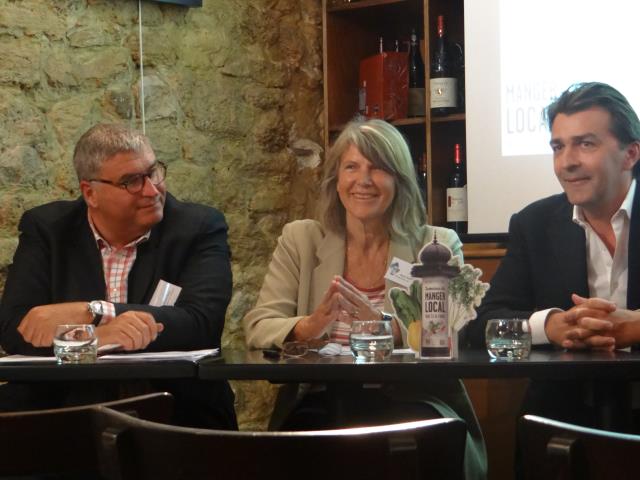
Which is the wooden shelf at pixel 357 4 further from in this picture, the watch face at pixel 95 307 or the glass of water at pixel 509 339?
the glass of water at pixel 509 339

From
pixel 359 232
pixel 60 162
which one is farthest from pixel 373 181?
pixel 60 162

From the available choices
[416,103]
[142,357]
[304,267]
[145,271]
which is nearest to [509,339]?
[142,357]

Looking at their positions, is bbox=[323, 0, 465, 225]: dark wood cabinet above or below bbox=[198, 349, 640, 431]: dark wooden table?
above

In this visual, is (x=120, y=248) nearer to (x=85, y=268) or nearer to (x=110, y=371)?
(x=85, y=268)

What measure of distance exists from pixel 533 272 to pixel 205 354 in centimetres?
104

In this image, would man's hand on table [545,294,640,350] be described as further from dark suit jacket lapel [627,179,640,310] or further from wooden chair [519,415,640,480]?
wooden chair [519,415,640,480]

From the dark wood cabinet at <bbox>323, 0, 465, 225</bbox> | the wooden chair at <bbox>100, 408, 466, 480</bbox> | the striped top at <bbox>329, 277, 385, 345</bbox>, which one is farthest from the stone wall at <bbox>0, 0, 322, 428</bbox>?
the wooden chair at <bbox>100, 408, 466, 480</bbox>

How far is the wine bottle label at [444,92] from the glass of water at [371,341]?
2.20 meters

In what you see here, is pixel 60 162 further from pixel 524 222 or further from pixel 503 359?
pixel 503 359

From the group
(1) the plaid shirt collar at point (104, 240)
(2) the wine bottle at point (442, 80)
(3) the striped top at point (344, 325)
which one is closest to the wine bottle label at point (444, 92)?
(2) the wine bottle at point (442, 80)

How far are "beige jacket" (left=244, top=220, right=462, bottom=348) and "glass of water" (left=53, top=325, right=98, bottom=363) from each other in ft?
1.99

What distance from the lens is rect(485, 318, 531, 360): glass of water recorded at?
2.16 meters

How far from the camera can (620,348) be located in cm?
237

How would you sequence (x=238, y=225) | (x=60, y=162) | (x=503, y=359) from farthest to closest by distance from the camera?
(x=238, y=225) → (x=60, y=162) → (x=503, y=359)
